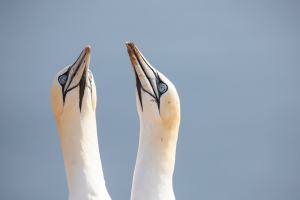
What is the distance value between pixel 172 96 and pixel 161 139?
2.27ft

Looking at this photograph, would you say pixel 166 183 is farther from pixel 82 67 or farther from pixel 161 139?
pixel 82 67

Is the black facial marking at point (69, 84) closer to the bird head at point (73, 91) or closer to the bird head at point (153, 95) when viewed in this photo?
the bird head at point (73, 91)

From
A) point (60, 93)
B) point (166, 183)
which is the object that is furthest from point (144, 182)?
point (60, 93)

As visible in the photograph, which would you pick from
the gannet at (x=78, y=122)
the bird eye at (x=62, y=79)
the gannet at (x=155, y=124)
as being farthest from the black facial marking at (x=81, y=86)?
the gannet at (x=155, y=124)

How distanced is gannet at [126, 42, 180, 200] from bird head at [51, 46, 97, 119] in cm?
80

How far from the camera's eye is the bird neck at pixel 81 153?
24016 millimetres

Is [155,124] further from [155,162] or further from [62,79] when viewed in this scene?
[62,79]

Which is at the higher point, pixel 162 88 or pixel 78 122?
pixel 162 88

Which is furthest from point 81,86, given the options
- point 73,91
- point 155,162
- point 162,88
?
point 155,162

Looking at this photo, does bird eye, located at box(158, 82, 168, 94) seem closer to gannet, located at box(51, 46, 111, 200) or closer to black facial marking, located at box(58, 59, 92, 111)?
gannet, located at box(51, 46, 111, 200)

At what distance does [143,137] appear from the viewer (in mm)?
24312

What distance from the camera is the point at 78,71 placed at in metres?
24.2

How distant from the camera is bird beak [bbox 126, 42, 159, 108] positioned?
79.8ft

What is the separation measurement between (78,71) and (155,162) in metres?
1.84
